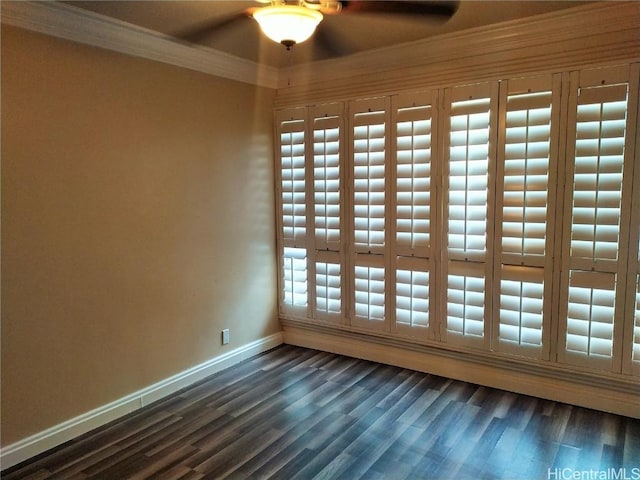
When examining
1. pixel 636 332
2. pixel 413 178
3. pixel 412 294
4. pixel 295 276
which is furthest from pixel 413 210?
pixel 636 332

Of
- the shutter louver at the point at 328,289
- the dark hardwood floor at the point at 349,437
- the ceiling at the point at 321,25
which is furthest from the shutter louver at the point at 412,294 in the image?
the ceiling at the point at 321,25

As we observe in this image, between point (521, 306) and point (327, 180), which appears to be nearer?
point (521, 306)

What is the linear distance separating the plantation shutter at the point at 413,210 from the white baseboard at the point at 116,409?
142 cm

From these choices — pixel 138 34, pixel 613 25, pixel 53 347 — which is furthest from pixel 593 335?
pixel 138 34

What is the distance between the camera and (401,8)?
6.51 feet

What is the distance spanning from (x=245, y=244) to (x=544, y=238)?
2.28m

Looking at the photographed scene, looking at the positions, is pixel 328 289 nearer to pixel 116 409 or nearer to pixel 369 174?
pixel 369 174

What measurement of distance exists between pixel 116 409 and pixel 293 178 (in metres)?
2.22

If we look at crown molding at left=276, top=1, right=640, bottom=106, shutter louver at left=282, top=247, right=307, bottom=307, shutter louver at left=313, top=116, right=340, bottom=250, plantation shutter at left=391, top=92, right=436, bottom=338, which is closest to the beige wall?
shutter louver at left=282, top=247, right=307, bottom=307

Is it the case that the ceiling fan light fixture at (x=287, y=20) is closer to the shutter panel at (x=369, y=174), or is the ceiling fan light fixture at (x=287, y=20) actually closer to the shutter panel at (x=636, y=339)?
the shutter panel at (x=369, y=174)

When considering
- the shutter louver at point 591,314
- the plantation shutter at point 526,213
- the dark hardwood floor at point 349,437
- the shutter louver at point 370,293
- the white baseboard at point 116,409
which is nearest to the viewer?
the dark hardwood floor at point 349,437

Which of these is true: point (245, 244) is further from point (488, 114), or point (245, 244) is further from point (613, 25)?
point (613, 25)

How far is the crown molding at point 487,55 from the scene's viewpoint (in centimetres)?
264

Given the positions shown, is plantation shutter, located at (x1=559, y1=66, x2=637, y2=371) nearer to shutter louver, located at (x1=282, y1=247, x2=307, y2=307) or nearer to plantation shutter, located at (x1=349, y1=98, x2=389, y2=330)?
plantation shutter, located at (x1=349, y1=98, x2=389, y2=330)
